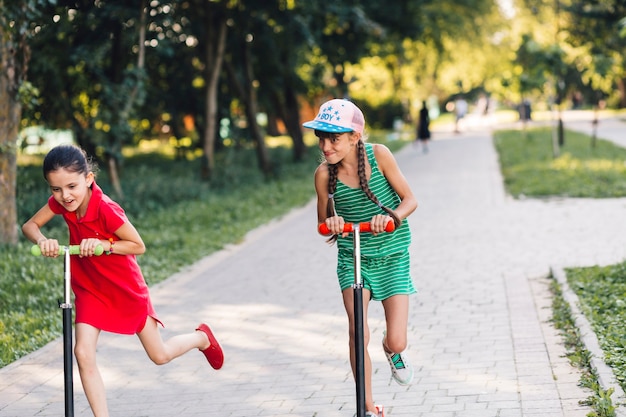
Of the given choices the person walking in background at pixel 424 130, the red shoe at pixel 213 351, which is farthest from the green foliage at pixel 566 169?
the red shoe at pixel 213 351

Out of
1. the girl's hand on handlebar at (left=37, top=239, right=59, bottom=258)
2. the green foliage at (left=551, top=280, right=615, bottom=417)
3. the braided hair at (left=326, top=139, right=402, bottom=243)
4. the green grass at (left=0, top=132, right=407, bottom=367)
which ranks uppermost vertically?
the braided hair at (left=326, top=139, right=402, bottom=243)

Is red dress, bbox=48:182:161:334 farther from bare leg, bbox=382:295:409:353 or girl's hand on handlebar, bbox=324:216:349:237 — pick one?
bare leg, bbox=382:295:409:353

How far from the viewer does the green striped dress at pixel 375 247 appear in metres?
5.12

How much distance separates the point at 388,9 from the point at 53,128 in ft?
41.0

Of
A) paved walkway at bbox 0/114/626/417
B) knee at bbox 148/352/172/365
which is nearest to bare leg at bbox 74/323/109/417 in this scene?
knee at bbox 148/352/172/365

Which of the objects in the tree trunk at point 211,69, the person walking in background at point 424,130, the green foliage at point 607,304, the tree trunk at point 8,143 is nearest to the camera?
the green foliage at point 607,304

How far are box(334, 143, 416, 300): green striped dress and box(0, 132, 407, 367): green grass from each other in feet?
10.6

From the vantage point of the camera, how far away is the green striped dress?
512 cm

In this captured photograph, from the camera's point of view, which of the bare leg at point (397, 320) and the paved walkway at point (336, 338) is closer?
the bare leg at point (397, 320)

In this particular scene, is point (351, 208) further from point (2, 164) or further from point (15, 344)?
point (2, 164)

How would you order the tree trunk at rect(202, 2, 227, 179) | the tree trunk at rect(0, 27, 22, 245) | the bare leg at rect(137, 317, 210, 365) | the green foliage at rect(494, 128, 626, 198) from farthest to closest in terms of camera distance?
the tree trunk at rect(202, 2, 227, 179) → the green foliage at rect(494, 128, 626, 198) → the tree trunk at rect(0, 27, 22, 245) → the bare leg at rect(137, 317, 210, 365)

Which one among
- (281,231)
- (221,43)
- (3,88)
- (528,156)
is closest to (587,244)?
(281,231)

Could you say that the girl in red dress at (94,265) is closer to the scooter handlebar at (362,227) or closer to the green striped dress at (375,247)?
the scooter handlebar at (362,227)

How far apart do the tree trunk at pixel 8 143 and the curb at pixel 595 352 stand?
21.4 feet
